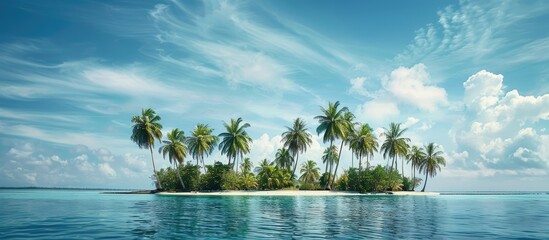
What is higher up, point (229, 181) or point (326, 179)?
point (326, 179)

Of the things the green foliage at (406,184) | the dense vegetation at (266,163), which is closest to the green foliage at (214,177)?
the dense vegetation at (266,163)

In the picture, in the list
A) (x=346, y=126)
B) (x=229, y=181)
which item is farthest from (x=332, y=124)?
(x=229, y=181)

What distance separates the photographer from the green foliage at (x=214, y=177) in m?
75.6

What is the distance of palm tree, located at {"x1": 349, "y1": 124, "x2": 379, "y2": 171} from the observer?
249 ft

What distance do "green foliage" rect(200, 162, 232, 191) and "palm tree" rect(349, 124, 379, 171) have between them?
26.9 meters

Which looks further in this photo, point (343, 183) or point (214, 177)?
point (343, 183)

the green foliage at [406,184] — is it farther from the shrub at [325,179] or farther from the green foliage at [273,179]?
the green foliage at [273,179]

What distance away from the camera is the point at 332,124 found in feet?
243

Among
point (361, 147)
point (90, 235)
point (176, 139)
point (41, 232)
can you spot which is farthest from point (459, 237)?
point (176, 139)

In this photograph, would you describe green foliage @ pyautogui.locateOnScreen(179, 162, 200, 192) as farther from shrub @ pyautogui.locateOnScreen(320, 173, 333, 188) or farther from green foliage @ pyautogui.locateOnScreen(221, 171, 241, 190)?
shrub @ pyautogui.locateOnScreen(320, 173, 333, 188)

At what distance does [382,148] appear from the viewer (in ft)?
267

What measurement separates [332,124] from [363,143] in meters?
7.96

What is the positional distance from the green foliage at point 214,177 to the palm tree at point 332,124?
2125 cm

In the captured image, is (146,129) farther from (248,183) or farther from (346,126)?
(346,126)
